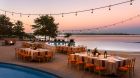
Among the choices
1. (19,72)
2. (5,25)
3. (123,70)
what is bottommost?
(19,72)

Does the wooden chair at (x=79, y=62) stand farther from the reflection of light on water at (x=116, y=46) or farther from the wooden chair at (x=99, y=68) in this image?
the reflection of light on water at (x=116, y=46)

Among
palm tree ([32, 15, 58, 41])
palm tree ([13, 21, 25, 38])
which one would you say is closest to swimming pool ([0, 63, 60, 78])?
palm tree ([32, 15, 58, 41])

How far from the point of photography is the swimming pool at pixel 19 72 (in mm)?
10039

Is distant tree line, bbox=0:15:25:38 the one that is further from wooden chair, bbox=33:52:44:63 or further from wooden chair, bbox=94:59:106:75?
wooden chair, bbox=94:59:106:75

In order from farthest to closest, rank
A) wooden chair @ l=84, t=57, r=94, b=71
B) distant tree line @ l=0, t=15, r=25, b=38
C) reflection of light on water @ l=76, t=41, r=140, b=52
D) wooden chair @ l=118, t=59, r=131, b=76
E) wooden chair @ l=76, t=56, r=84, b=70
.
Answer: distant tree line @ l=0, t=15, r=25, b=38 < reflection of light on water @ l=76, t=41, r=140, b=52 < wooden chair @ l=76, t=56, r=84, b=70 < wooden chair @ l=84, t=57, r=94, b=71 < wooden chair @ l=118, t=59, r=131, b=76

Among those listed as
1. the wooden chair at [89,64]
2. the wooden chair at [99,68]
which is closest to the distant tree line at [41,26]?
the wooden chair at [89,64]

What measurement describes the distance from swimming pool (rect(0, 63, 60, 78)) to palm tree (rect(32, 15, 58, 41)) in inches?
1266

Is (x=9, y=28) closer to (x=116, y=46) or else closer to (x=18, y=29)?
(x=18, y=29)

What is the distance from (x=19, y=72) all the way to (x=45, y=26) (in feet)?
111

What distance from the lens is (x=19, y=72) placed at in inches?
431

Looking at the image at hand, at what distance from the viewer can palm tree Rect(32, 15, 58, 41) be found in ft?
144

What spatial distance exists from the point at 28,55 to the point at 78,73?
4152 millimetres

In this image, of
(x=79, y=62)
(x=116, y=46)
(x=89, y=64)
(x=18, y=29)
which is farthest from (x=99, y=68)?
(x=18, y=29)

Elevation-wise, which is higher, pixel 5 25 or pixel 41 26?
pixel 5 25
